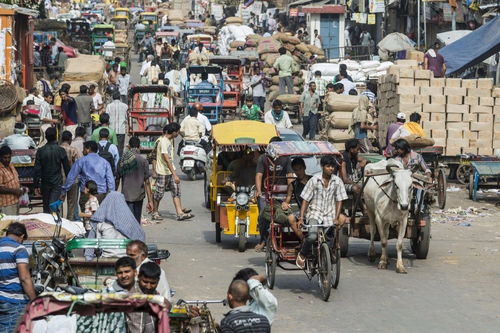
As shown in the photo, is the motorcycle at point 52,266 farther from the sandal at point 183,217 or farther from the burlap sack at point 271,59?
the burlap sack at point 271,59

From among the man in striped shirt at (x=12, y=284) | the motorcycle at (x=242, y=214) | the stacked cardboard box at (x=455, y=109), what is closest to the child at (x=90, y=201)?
the motorcycle at (x=242, y=214)

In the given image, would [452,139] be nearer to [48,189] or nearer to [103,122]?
[103,122]

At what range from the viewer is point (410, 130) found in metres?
20.1

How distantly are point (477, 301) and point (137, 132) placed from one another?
13.2 m

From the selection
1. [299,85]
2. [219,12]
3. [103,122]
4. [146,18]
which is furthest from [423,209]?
[219,12]

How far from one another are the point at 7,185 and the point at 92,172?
1.14m

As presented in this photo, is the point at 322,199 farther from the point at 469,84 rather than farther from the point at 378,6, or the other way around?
the point at 378,6

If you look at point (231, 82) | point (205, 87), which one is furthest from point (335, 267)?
point (231, 82)

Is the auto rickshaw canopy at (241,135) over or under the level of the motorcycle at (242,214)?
over

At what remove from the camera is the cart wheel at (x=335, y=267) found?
12703 mm

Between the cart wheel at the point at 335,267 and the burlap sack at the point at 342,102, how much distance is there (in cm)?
1312

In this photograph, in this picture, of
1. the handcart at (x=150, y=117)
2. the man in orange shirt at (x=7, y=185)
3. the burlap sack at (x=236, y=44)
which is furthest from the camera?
the burlap sack at (x=236, y=44)

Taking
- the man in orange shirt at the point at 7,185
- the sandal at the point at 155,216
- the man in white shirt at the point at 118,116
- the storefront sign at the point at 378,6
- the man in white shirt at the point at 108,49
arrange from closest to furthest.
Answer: the man in orange shirt at the point at 7,185, the sandal at the point at 155,216, the man in white shirt at the point at 118,116, the storefront sign at the point at 378,6, the man in white shirt at the point at 108,49

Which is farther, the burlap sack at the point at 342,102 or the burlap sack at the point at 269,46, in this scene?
the burlap sack at the point at 269,46
